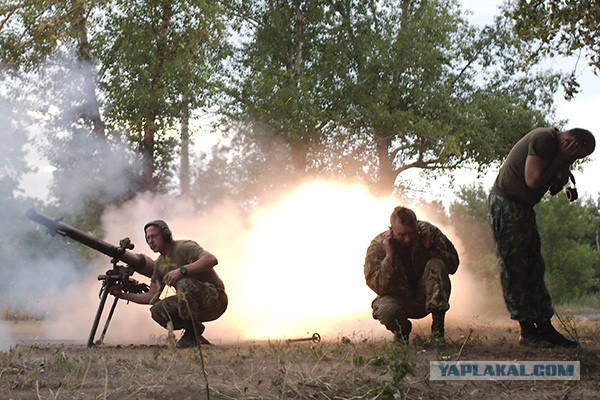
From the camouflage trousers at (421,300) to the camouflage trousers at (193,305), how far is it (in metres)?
1.67

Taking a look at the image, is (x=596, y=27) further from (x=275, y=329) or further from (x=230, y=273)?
(x=230, y=273)

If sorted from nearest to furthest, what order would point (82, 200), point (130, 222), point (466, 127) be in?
point (130, 222), point (82, 200), point (466, 127)

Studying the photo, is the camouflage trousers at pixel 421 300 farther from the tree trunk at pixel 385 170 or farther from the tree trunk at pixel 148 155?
the tree trunk at pixel 385 170

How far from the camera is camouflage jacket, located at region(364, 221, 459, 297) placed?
766 cm

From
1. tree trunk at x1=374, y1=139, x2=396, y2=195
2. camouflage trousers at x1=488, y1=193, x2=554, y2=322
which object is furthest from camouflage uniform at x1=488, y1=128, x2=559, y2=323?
tree trunk at x1=374, y1=139, x2=396, y2=195

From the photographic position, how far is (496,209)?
7.54m

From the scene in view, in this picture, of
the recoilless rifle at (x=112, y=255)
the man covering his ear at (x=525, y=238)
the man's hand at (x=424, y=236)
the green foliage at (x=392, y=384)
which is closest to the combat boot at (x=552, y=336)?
the man covering his ear at (x=525, y=238)

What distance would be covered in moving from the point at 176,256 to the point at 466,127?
18174mm

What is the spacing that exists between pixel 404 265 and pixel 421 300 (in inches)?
13.9

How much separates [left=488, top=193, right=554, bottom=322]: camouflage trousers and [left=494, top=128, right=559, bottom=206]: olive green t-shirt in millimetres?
108

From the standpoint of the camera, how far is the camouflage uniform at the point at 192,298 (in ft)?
27.1

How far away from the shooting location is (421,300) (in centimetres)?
774

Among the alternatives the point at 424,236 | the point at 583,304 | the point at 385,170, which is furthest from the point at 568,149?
the point at 385,170

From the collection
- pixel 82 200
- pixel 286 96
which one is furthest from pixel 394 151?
pixel 82 200
